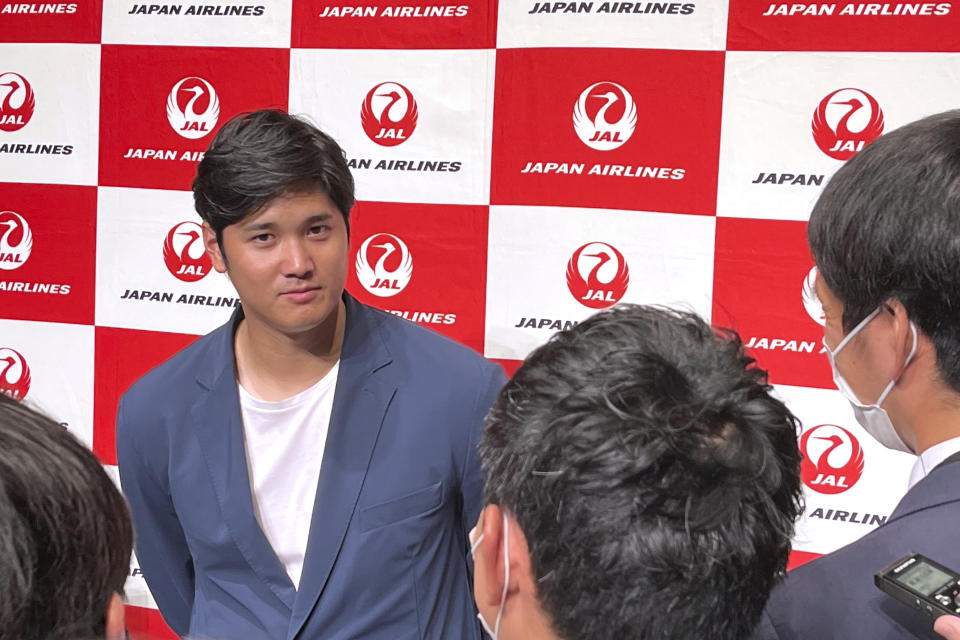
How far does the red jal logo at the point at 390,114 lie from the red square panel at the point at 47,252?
78cm

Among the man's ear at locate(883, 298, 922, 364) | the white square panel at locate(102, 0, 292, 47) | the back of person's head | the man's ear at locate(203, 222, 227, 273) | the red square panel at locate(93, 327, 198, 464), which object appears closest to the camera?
the back of person's head

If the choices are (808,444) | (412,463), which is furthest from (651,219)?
(412,463)

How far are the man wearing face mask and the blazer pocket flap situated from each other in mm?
780

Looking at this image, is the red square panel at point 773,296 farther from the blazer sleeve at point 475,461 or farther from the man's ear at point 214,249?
the man's ear at point 214,249

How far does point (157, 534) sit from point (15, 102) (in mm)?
1405

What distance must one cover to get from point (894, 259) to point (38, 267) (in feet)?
7.55

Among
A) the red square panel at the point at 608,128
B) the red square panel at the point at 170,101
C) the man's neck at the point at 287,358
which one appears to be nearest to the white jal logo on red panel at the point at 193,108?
the red square panel at the point at 170,101

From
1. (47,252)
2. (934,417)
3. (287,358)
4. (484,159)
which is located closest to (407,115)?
(484,159)

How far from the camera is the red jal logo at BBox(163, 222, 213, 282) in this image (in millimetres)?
2580

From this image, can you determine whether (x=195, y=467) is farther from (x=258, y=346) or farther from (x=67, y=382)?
(x=67, y=382)

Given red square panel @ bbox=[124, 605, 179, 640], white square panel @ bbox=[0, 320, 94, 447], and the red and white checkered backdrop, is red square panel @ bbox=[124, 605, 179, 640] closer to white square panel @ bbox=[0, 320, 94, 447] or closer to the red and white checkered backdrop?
the red and white checkered backdrop

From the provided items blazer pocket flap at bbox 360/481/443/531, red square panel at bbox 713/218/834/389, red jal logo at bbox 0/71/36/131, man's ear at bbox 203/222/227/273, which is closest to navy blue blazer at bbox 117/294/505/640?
blazer pocket flap at bbox 360/481/443/531

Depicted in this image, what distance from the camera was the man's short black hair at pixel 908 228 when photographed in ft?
3.29

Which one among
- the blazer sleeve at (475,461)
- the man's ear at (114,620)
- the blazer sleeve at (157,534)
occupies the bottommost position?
the blazer sleeve at (157,534)
